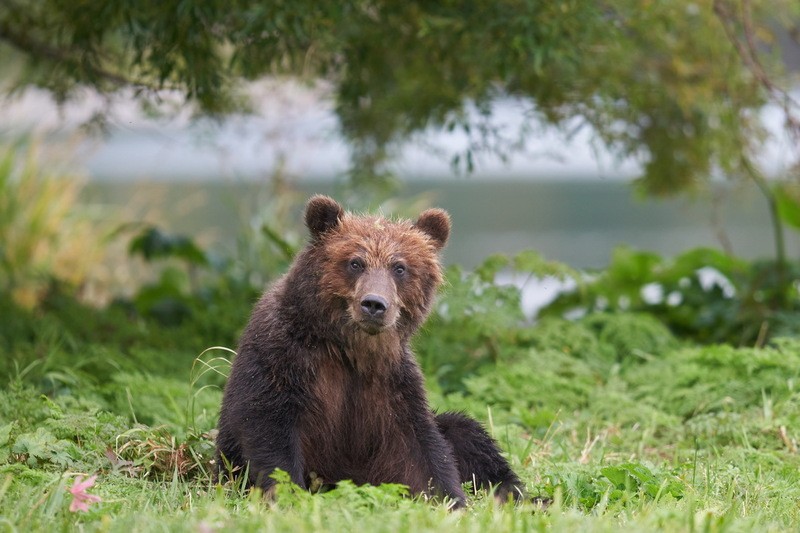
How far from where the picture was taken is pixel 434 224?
5230mm

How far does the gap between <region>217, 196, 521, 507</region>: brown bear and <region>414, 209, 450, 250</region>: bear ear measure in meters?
0.16

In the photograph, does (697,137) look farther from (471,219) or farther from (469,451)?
(471,219)

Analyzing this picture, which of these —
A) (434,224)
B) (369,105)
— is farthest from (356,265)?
(369,105)

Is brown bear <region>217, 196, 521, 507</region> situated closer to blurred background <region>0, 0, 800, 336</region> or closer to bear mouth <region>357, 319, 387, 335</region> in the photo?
bear mouth <region>357, 319, 387, 335</region>

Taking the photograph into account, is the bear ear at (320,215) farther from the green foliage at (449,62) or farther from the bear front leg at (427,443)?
the green foliage at (449,62)

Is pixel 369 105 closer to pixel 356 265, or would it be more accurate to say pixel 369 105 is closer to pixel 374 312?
pixel 356 265

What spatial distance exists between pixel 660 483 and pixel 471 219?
66.7 ft

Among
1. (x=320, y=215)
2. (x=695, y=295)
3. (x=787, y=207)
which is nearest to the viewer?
(x=320, y=215)

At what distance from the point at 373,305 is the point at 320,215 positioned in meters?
0.64

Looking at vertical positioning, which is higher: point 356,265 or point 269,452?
point 356,265

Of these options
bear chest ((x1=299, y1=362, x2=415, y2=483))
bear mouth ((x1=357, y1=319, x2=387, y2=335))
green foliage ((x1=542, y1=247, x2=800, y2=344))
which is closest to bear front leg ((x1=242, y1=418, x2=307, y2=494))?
bear chest ((x1=299, y1=362, x2=415, y2=483))

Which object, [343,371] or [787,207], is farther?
[787,207]

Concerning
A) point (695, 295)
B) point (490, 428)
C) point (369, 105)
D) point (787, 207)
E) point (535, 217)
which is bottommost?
point (490, 428)

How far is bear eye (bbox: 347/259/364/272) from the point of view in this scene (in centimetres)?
474
